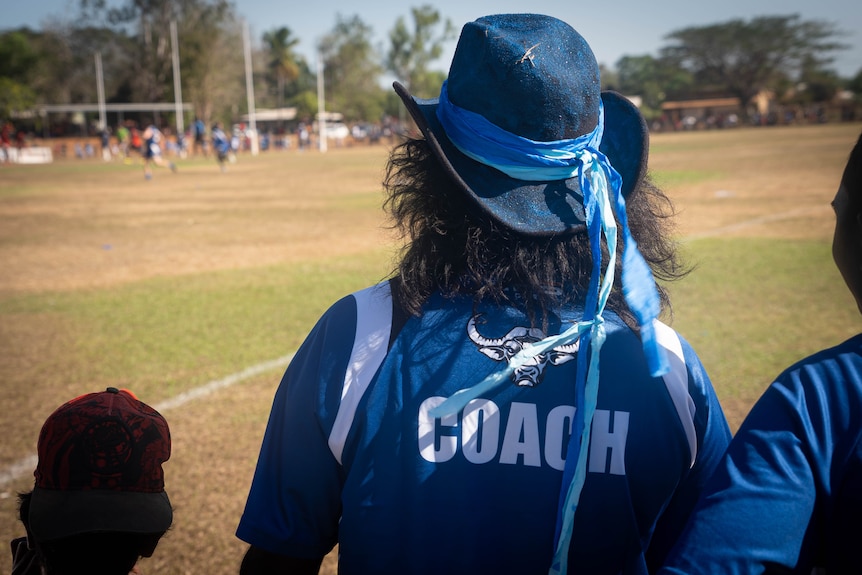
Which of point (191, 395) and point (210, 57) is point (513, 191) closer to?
point (191, 395)

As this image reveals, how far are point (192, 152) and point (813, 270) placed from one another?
1828 inches

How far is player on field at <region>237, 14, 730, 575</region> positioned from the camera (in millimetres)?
1343

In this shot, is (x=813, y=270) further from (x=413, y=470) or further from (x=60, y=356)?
(x=413, y=470)

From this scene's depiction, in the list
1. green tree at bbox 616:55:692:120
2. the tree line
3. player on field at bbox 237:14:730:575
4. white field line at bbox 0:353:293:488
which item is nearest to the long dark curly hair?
player on field at bbox 237:14:730:575

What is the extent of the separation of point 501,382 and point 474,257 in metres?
0.25

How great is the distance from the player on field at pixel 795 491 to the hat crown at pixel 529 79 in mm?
658

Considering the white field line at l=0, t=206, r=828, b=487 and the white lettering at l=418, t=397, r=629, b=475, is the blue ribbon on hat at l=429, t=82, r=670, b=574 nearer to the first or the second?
the white lettering at l=418, t=397, r=629, b=475

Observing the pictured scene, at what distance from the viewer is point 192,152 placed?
49.2m

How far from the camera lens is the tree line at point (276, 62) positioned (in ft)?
217

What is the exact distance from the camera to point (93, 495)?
64.1 inches

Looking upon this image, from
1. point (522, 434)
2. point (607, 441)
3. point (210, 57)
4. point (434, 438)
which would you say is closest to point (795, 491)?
point (607, 441)

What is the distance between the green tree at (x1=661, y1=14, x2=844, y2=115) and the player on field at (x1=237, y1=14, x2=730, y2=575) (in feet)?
290

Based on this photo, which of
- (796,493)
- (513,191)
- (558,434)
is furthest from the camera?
(513,191)

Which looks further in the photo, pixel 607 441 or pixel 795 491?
pixel 607 441
